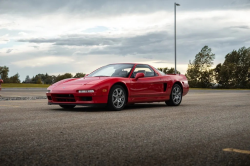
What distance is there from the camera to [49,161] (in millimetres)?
3438

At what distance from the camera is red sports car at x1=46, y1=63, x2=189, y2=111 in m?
8.80

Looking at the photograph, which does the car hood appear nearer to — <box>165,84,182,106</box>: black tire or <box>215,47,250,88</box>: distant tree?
<box>165,84,182,106</box>: black tire

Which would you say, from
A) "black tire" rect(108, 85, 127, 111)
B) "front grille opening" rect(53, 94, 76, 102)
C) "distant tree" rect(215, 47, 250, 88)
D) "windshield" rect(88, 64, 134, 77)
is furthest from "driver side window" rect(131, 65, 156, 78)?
"distant tree" rect(215, 47, 250, 88)

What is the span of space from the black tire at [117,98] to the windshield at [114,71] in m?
0.67

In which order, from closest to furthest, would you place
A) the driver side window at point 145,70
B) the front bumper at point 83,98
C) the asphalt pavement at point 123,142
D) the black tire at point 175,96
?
the asphalt pavement at point 123,142 < the front bumper at point 83,98 < the driver side window at point 145,70 < the black tire at point 175,96

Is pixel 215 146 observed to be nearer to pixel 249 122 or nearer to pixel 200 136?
pixel 200 136

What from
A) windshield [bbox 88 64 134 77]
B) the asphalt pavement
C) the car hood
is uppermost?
windshield [bbox 88 64 134 77]

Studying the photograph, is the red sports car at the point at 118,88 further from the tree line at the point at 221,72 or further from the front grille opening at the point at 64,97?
the tree line at the point at 221,72

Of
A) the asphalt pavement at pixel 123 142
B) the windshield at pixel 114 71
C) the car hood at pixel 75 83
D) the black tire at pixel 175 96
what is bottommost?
the asphalt pavement at pixel 123 142

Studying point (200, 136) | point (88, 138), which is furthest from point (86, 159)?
point (200, 136)

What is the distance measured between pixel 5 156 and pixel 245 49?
98.4 meters

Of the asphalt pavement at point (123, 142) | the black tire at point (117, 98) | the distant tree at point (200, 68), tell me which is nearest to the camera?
the asphalt pavement at point (123, 142)

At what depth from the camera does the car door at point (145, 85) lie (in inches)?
382

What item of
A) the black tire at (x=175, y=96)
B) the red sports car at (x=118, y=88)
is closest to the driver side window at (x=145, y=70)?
the red sports car at (x=118, y=88)
